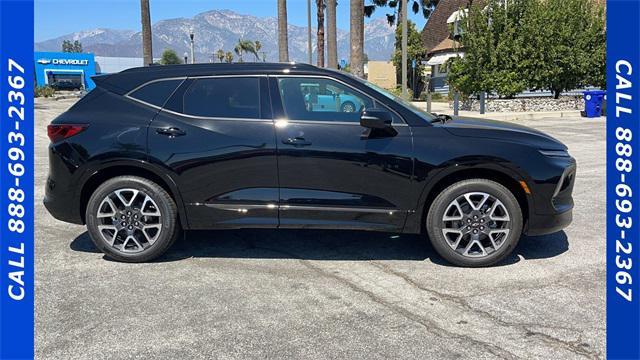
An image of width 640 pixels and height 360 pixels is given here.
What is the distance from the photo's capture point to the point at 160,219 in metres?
4.57

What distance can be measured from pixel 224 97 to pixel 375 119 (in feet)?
4.57

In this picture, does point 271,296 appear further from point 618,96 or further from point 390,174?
point 618,96

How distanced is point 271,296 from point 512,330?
1.74 meters

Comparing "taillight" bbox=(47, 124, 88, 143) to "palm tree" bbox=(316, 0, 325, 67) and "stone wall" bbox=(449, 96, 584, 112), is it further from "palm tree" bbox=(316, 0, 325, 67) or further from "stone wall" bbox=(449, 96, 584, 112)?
"palm tree" bbox=(316, 0, 325, 67)

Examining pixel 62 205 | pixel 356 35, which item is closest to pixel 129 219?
pixel 62 205

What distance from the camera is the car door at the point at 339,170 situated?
435 cm

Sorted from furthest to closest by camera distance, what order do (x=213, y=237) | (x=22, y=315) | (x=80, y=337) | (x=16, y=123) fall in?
(x=213, y=237) < (x=80, y=337) < (x=22, y=315) < (x=16, y=123)

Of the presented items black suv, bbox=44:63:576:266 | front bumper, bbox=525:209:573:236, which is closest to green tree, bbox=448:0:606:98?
black suv, bbox=44:63:576:266

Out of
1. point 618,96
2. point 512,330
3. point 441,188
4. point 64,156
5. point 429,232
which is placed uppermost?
point 618,96

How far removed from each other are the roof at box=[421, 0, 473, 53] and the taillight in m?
38.3

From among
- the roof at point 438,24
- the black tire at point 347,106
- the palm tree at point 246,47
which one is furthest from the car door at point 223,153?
the palm tree at point 246,47

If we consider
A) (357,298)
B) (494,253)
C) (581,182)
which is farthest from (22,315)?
(581,182)

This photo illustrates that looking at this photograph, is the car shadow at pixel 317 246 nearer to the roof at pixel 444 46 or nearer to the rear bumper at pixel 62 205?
the rear bumper at pixel 62 205

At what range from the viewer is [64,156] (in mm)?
4578
